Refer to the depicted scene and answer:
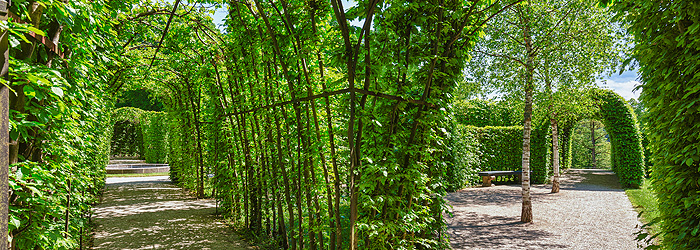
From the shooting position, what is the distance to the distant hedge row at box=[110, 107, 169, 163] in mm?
14867

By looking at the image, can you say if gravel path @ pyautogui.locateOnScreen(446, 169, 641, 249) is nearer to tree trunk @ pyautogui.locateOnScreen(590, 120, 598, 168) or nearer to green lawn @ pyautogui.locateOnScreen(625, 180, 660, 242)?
green lawn @ pyautogui.locateOnScreen(625, 180, 660, 242)

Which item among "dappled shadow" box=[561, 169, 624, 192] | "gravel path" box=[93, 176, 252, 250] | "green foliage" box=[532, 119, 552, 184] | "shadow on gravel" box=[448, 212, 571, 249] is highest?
"green foliage" box=[532, 119, 552, 184]

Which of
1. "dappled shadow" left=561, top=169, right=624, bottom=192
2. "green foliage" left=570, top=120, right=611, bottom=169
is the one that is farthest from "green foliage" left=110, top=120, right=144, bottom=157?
"green foliage" left=570, top=120, right=611, bottom=169

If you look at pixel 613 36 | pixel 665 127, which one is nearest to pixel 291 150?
pixel 665 127

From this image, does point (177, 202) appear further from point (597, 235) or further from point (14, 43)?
point (597, 235)

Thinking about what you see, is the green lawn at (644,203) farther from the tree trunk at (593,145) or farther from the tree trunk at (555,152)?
the tree trunk at (593,145)

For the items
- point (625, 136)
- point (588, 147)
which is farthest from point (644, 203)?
point (588, 147)

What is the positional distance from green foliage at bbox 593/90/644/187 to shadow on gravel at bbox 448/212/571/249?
6.93 metres

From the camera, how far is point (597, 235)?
16.4 feet

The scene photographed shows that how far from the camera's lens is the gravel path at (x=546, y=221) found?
4.66 m

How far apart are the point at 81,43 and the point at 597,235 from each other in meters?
6.58

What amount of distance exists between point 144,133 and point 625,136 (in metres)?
21.9

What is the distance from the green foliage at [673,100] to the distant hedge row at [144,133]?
14313 millimetres

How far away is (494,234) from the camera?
16.9ft
